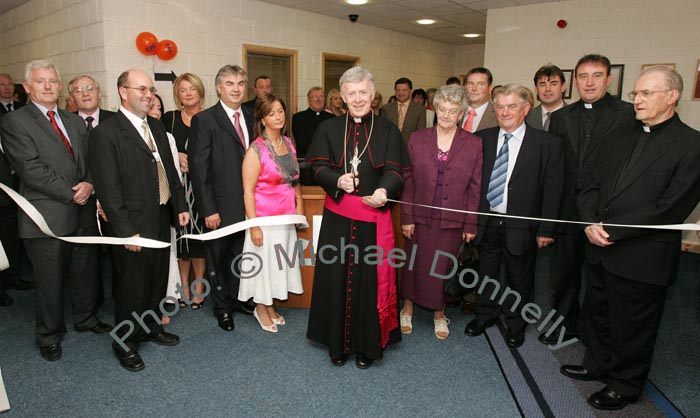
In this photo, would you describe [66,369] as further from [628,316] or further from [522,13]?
[522,13]

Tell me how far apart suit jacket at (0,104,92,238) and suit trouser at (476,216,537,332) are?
2.80m

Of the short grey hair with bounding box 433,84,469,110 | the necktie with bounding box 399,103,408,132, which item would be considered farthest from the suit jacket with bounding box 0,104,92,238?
the necktie with bounding box 399,103,408,132

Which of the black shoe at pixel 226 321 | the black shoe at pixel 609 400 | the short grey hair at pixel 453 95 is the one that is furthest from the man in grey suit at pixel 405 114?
A: the black shoe at pixel 609 400

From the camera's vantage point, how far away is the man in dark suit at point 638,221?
90.5 inches

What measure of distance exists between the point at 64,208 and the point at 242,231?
3.78 ft

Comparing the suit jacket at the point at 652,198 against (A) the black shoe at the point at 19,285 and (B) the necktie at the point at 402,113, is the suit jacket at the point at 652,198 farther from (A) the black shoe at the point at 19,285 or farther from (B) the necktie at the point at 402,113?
(A) the black shoe at the point at 19,285

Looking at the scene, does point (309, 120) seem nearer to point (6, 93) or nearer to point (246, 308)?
point (246, 308)

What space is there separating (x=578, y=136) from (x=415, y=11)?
5204 mm

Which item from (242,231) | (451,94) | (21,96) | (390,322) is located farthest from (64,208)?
(21,96)

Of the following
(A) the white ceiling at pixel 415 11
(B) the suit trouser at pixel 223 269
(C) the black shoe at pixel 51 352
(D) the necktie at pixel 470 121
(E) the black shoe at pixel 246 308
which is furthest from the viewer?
(A) the white ceiling at pixel 415 11

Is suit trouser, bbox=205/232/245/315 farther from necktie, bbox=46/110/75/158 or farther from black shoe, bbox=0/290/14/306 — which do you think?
black shoe, bbox=0/290/14/306

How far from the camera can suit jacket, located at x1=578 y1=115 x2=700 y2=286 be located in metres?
2.29

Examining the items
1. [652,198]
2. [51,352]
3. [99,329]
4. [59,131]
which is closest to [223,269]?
[99,329]

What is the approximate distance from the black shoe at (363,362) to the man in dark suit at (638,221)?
4.27 feet
